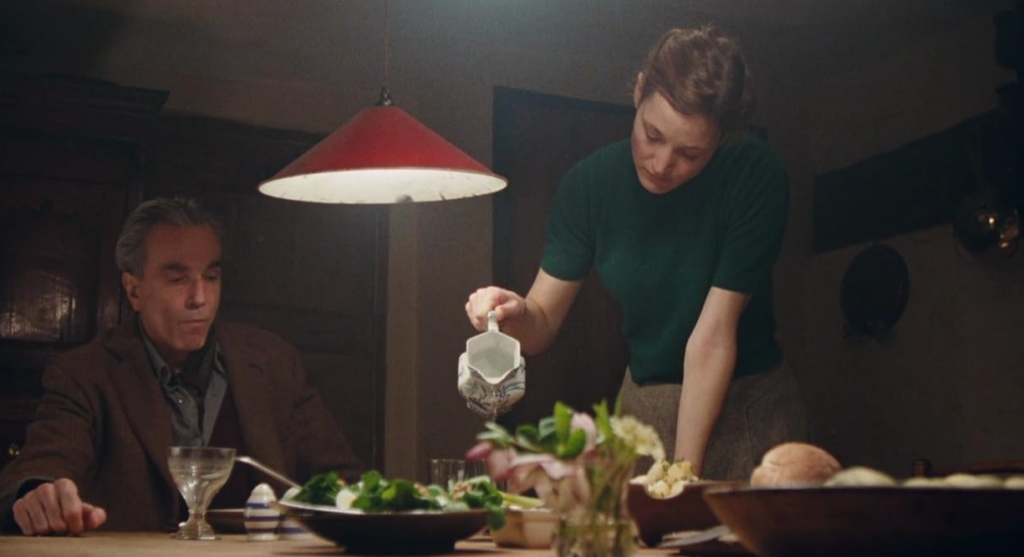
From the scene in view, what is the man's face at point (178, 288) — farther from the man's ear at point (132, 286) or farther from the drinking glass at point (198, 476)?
the drinking glass at point (198, 476)

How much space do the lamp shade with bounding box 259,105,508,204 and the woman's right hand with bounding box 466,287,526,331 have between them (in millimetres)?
220

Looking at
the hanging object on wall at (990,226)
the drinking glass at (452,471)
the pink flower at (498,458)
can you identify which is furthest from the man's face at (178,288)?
the hanging object on wall at (990,226)

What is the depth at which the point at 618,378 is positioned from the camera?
500 cm

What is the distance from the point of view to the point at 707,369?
2.25 m

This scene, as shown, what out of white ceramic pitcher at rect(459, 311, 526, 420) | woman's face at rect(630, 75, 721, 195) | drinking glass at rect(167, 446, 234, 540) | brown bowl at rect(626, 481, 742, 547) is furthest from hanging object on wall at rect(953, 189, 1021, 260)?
brown bowl at rect(626, 481, 742, 547)

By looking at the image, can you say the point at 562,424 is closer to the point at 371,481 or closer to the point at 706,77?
the point at 371,481

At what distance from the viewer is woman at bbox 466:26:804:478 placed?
2.24m

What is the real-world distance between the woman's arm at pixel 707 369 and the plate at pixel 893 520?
133 cm

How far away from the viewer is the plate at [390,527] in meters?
1.30

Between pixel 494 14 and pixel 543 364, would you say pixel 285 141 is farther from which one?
pixel 543 364

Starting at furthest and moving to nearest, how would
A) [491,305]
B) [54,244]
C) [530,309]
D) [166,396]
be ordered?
[54,244] → [166,396] → [530,309] → [491,305]

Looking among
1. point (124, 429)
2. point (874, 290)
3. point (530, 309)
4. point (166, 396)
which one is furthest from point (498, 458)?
point (874, 290)

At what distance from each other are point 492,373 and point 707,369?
533 millimetres

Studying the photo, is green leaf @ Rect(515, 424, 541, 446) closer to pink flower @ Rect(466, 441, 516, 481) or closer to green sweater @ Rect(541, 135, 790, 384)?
pink flower @ Rect(466, 441, 516, 481)
